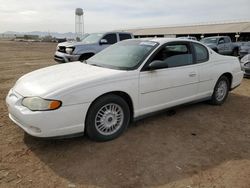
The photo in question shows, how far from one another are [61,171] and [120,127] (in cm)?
123

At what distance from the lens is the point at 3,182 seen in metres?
2.74

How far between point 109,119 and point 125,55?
1278 mm

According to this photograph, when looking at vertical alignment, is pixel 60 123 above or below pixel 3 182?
above

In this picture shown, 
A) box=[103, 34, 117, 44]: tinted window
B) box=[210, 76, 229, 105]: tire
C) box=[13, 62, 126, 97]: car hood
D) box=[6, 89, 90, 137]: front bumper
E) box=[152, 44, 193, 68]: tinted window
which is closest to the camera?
box=[6, 89, 90, 137]: front bumper

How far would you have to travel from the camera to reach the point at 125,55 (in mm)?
4324

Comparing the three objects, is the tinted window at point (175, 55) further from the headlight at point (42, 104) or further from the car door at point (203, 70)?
the headlight at point (42, 104)

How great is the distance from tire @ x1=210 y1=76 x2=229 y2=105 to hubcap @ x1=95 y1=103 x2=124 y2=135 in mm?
2714

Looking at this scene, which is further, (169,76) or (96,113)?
(169,76)

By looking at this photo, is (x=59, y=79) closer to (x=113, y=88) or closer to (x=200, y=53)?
(x=113, y=88)

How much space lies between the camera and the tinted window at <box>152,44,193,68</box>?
4.32 metres

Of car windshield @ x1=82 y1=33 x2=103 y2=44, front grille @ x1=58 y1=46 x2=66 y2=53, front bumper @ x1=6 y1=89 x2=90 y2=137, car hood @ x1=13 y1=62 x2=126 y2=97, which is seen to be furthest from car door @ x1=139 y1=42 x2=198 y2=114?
front grille @ x1=58 y1=46 x2=66 y2=53

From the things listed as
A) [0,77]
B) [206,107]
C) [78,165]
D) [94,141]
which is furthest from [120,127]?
[0,77]

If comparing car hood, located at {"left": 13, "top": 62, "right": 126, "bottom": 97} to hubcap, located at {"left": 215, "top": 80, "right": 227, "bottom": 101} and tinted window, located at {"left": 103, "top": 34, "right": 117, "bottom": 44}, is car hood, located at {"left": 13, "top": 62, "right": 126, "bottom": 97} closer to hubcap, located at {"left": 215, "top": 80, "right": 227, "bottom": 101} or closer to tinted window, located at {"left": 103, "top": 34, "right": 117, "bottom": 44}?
hubcap, located at {"left": 215, "top": 80, "right": 227, "bottom": 101}

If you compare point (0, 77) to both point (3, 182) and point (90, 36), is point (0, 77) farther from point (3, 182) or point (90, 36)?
point (3, 182)
